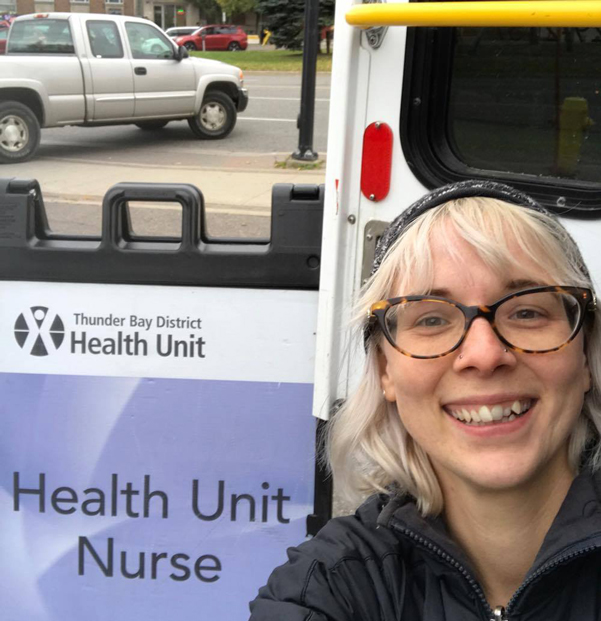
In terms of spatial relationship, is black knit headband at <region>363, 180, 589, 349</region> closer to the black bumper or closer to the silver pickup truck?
the silver pickup truck

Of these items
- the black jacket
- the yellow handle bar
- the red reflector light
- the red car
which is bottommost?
the black jacket

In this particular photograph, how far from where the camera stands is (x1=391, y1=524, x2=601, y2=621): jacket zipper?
134cm

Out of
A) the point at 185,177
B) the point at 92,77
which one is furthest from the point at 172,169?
the point at 92,77

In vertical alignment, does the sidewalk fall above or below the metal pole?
below

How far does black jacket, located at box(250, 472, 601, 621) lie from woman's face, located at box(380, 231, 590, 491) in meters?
0.10

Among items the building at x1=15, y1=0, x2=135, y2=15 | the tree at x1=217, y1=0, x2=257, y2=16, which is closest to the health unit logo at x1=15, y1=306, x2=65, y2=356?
the building at x1=15, y1=0, x2=135, y2=15

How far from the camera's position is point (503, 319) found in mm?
1423

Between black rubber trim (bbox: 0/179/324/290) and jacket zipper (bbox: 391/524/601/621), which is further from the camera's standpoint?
black rubber trim (bbox: 0/179/324/290)

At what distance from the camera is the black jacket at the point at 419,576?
1.36 metres

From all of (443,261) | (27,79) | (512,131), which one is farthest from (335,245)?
(27,79)

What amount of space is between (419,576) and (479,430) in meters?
0.25

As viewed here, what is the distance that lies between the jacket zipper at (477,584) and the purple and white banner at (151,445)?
0.90 metres

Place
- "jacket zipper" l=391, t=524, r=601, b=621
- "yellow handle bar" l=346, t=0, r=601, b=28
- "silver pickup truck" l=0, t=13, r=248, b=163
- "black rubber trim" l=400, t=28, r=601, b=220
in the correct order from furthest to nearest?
1. "silver pickup truck" l=0, t=13, r=248, b=163
2. "black rubber trim" l=400, t=28, r=601, b=220
3. "yellow handle bar" l=346, t=0, r=601, b=28
4. "jacket zipper" l=391, t=524, r=601, b=621

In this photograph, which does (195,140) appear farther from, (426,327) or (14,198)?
(426,327)
